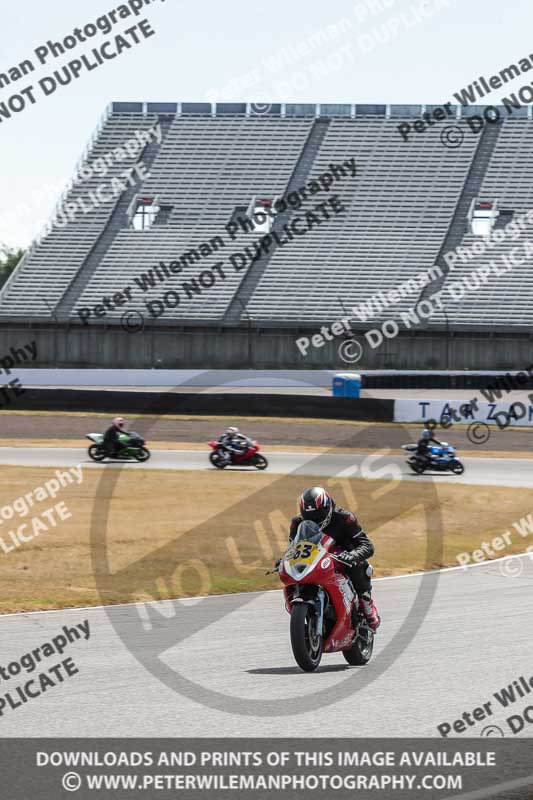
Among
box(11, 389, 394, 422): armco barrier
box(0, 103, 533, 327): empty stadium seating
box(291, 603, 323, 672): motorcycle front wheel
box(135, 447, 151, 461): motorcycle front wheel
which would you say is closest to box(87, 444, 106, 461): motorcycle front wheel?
box(135, 447, 151, 461): motorcycle front wheel

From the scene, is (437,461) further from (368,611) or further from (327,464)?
(368,611)

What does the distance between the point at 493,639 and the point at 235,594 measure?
12.1 ft

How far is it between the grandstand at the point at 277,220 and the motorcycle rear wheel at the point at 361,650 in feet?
136

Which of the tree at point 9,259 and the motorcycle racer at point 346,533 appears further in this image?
the tree at point 9,259

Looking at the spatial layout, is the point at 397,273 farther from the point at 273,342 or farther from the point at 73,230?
the point at 73,230

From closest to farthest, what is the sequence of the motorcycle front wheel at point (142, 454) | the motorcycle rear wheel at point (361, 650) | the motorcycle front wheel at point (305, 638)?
the motorcycle front wheel at point (305, 638) → the motorcycle rear wheel at point (361, 650) → the motorcycle front wheel at point (142, 454)

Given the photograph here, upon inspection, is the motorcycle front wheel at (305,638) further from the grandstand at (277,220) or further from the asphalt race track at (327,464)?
the grandstand at (277,220)

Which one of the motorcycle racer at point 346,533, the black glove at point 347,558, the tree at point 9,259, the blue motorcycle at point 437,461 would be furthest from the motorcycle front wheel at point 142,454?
the tree at point 9,259

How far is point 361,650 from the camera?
858 centimetres

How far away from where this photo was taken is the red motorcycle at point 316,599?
311 inches

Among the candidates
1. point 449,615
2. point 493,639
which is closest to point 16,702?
point 493,639

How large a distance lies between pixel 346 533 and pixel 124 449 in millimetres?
19224

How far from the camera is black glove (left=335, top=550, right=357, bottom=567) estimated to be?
8.25 m

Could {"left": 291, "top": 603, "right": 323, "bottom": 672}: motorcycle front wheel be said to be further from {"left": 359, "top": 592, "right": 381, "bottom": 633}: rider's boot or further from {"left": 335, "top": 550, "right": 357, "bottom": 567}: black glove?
{"left": 359, "top": 592, "right": 381, "bottom": 633}: rider's boot
